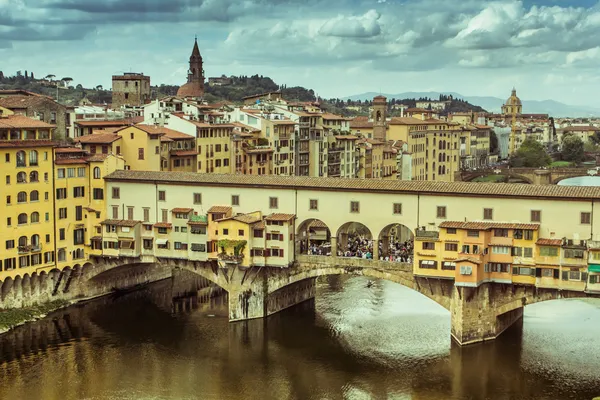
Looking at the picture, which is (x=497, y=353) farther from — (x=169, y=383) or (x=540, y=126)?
(x=540, y=126)

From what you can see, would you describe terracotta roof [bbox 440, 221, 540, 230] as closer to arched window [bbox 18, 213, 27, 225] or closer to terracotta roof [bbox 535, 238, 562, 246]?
terracotta roof [bbox 535, 238, 562, 246]

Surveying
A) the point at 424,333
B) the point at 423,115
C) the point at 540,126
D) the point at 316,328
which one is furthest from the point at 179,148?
the point at 540,126

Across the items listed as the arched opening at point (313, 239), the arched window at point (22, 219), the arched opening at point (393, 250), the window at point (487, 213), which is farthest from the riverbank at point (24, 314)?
the window at point (487, 213)

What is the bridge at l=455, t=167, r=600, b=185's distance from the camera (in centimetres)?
11384

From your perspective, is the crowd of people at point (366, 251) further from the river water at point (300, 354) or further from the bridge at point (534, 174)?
the bridge at point (534, 174)

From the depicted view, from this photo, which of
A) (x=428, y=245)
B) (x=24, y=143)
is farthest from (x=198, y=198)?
(x=428, y=245)

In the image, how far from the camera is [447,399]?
3806 centimetres

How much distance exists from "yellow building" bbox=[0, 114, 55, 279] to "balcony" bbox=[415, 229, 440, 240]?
2126 cm

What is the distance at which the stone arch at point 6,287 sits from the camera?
48.9 metres

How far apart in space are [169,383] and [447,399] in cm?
1229

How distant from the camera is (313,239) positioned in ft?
197

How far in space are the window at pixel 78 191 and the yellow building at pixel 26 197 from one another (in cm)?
183

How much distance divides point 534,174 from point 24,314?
263 ft

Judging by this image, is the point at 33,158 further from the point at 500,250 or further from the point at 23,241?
the point at 500,250
